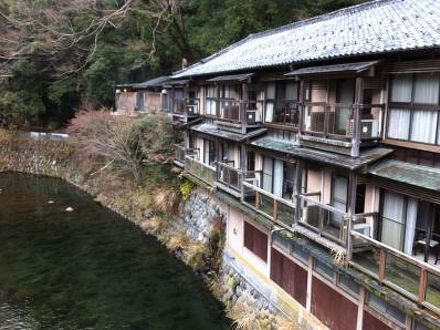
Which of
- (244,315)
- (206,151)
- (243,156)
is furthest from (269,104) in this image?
(244,315)

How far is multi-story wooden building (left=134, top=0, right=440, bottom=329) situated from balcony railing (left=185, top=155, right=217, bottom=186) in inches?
96.7

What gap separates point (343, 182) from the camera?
1453 centimetres

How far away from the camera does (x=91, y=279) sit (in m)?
23.7

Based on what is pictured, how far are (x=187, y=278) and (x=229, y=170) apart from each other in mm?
6653

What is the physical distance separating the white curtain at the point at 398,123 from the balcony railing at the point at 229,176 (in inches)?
335

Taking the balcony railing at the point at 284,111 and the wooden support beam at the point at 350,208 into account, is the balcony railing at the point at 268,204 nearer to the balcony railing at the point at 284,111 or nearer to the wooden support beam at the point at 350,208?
the wooden support beam at the point at 350,208

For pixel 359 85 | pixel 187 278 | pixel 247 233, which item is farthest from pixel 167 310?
pixel 359 85

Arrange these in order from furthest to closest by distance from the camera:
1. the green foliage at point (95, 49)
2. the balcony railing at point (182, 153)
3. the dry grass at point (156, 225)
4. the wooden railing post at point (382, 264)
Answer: the green foliage at point (95, 49), the dry grass at point (156, 225), the balcony railing at point (182, 153), the wooden railing post at point (382, 264)

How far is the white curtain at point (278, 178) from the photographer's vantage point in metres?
18.8

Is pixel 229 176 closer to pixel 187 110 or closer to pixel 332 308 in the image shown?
pixel 332 308

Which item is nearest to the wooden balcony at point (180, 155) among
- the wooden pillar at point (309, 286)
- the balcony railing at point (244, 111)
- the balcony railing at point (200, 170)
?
the balcony railing at point (200, 170)

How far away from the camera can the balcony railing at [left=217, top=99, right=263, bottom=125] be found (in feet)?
66.6

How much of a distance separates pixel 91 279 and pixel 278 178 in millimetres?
12138

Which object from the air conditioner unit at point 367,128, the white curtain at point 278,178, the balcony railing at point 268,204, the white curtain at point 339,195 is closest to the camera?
the air conditioner unit at point 367,128
